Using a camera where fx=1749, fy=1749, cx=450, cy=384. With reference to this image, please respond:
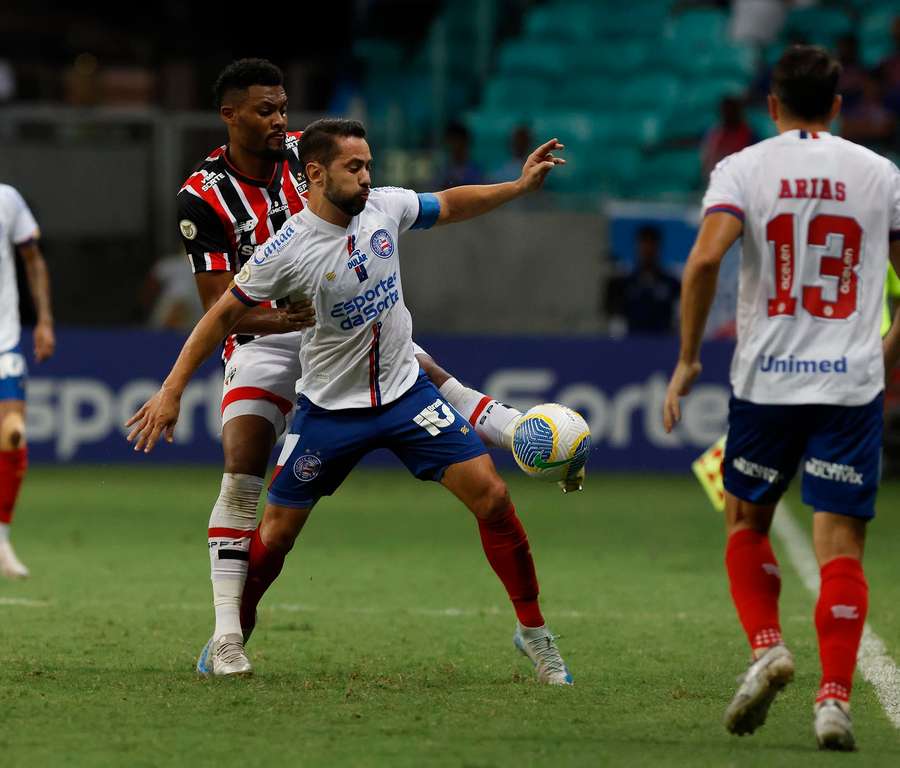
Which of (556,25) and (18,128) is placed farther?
(556,25)

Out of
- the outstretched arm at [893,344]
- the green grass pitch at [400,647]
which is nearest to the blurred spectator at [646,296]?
the green grass pitch at [400,647]

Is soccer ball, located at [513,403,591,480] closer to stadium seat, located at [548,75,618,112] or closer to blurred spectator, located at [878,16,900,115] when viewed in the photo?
blurred spectator, located at [878,16,900,115]

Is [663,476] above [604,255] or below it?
below

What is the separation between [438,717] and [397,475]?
9.40 m

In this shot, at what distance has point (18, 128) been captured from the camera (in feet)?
52.5

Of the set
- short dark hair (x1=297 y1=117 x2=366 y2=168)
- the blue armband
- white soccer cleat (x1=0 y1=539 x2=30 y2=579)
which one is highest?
short dark hair (x1=297 y1=117 x2=366 y2=168)

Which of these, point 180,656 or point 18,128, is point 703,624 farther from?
point 18,128

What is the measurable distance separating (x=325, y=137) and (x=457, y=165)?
34.0 ft

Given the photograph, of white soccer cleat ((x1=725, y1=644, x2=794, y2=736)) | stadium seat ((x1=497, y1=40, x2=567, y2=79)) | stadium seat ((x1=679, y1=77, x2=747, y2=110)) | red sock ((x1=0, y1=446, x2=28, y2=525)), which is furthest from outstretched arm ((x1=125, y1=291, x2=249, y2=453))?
stadium seat ((x1=497, y1=40, x2=567, y2=79))

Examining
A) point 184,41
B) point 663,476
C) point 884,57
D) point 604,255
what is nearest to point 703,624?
point 663,476

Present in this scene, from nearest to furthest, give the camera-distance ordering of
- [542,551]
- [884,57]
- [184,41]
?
1. [542,551]
2. [884,57]
3. [184,41]

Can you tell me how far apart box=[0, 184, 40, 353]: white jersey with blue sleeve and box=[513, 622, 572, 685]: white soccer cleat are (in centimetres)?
419

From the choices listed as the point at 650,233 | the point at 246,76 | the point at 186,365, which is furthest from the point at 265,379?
the point at 650,233

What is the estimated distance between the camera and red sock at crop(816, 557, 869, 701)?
5.13 m
